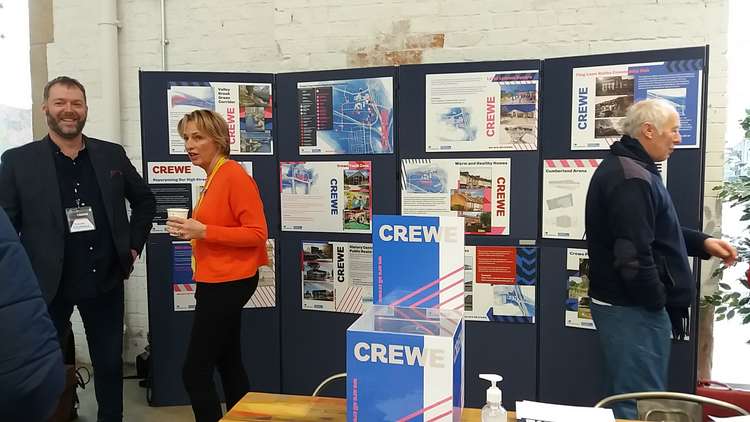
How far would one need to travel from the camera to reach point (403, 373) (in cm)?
107

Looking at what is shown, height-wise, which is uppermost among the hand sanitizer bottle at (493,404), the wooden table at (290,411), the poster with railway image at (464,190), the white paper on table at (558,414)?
the poster with railway image at (464,190)

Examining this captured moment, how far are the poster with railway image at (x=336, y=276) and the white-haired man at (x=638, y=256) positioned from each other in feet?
4.47

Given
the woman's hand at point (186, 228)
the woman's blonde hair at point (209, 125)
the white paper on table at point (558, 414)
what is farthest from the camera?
the woman's blonde hair at point (209, 125)

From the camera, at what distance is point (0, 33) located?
376 centimetres

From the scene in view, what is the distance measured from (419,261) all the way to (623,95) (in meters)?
1.90

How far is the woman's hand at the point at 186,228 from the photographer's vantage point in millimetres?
2062

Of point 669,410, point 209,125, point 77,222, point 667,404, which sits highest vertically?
point 209,125

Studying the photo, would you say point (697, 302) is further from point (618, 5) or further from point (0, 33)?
point (0, 33)

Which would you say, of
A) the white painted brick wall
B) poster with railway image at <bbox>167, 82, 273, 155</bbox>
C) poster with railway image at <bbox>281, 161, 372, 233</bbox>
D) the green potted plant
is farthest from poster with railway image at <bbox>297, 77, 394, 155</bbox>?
the green potted plant

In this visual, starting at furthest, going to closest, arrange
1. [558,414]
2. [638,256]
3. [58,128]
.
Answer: [58,128] < [638,256] < [558,414]

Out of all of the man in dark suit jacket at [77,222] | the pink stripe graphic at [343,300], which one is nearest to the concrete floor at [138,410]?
the man in dark suit jacket at [77,222]

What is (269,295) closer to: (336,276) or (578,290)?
(336,276)

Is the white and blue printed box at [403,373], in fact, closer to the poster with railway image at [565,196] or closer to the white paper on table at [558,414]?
the white paper on table at [558,414]

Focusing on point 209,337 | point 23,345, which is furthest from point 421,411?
point 209,337
